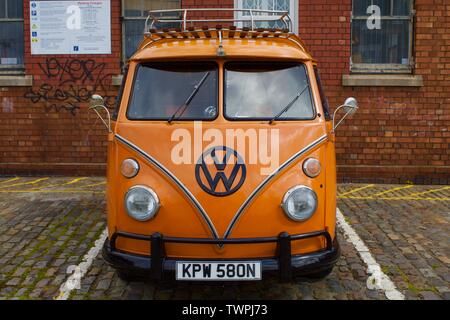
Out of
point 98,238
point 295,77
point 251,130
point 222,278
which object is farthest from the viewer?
point 98,238

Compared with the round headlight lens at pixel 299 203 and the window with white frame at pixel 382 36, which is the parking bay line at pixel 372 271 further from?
the window with white frame at pixel 382 36

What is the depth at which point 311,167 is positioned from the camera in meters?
3.40

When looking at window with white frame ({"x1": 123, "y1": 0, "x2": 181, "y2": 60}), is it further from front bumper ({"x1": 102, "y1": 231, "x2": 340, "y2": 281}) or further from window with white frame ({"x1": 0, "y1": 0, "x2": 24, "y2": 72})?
front bumper ({"x1": 102, "y1": 231, "x2": 340, "y2": 281})

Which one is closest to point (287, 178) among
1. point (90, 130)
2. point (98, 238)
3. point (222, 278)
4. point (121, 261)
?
point (222, 278)

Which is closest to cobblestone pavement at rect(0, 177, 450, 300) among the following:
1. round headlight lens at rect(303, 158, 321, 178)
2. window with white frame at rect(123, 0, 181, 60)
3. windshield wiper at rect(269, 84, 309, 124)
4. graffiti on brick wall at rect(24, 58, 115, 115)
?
round headlight lens at rect(303, 158, 321, 178)

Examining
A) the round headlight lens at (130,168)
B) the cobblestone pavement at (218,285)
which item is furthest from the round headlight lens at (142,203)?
the cobblestone pavement at (218,285)

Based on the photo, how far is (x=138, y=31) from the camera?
8.96m

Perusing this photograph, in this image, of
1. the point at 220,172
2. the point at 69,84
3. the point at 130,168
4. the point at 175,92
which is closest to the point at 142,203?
the point at 130,168

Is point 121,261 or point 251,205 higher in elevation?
point 251,205

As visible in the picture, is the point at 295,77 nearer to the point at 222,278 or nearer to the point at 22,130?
the point at 222,278

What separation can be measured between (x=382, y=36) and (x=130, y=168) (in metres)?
7.01

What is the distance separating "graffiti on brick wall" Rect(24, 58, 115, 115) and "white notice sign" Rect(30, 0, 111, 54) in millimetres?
249

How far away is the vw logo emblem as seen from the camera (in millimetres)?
Result: 3275

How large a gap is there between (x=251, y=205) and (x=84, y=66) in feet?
21.7
